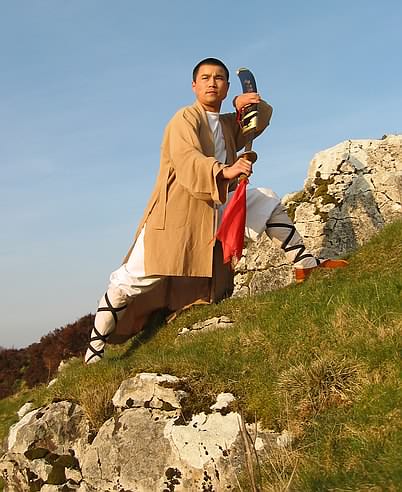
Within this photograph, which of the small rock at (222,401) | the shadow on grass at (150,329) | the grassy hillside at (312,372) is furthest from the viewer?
the shadow on grass at (150,329)

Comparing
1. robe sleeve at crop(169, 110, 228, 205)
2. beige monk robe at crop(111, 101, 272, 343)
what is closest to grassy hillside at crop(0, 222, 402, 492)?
beige monk robe at crop(111, 101, 272, 343)

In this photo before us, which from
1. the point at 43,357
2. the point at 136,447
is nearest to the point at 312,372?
the point at 136,447

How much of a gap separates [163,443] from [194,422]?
30 cm

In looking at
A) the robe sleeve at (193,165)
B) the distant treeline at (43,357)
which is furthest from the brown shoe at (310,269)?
the distant treeline at (43,357)

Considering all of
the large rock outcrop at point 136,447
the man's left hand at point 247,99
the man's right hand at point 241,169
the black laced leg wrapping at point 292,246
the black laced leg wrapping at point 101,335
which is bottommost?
the large rock outcrop at point 136,447

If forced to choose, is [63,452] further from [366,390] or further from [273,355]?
[366,390]

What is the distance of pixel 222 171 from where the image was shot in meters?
6.72

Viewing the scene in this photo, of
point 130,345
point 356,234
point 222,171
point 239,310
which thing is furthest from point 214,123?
point 356,234

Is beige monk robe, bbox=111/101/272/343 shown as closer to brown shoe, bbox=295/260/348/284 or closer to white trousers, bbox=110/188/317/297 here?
white trousers, bbox=110/188/317/297

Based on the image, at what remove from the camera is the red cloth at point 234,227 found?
6.87 m

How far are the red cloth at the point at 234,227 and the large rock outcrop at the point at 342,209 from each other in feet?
12.3

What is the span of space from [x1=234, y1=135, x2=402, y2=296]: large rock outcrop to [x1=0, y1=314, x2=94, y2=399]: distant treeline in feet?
20.6

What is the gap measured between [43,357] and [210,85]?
10.6 meters

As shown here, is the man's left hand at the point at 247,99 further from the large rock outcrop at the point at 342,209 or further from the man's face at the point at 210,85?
the large rock outcrop at the point at 342,209
